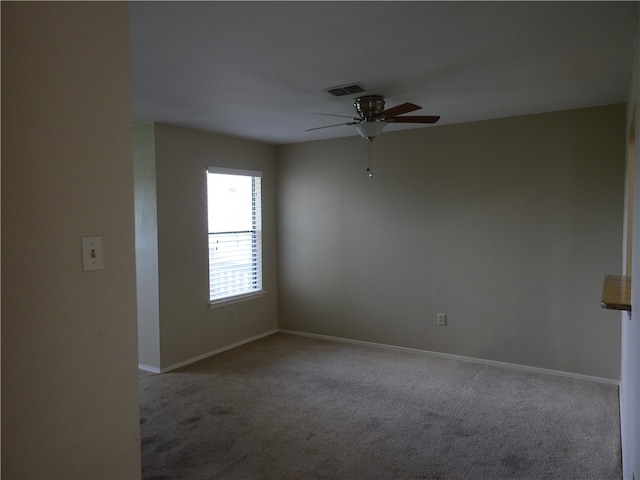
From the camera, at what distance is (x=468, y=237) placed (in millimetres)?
4672

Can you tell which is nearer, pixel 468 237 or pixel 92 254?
pixel 92 254

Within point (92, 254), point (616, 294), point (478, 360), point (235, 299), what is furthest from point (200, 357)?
point (616, 294)

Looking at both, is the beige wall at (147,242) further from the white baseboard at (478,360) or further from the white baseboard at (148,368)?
the white baseboard at (478,360)

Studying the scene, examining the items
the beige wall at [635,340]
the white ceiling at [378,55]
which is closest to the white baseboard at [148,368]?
the white ceiling at [378,55]

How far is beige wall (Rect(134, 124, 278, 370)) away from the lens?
4543 mm

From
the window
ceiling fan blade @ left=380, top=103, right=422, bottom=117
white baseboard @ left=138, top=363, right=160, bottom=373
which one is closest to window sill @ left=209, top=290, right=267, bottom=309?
the window

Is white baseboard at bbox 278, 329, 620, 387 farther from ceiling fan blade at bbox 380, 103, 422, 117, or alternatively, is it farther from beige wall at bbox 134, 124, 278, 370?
ceiling fan blade at bbox 380, 103, 422, 117

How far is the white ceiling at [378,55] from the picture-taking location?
206cm

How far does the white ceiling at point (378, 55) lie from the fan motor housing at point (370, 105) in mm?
88

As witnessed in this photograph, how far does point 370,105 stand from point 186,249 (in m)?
2.51

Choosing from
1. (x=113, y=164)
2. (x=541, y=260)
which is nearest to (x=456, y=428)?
(x=541, y=260)

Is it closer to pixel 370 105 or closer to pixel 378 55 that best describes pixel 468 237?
pixel 370 105

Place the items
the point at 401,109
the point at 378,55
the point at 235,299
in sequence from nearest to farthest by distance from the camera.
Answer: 1. the point at 378,55
2. the point at 401,109
3. the point at 235,299

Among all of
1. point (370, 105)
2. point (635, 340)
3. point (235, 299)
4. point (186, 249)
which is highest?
point (370, 105)
